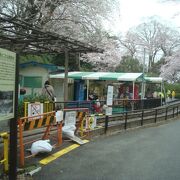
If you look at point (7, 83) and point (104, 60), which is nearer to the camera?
point (7, 83)

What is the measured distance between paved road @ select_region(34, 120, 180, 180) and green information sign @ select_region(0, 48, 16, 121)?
1749 mm

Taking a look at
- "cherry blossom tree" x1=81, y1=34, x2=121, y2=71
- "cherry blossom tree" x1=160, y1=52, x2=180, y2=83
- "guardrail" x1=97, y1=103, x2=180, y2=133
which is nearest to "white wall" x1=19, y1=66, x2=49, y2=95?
"guardrail" x1=97, y1=103, x2=180, y2=133

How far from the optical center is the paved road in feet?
20.6

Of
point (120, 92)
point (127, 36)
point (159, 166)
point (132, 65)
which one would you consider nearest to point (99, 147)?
point (159, 166)

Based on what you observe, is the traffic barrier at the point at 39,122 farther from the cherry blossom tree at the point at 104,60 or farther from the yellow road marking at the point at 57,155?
the cherry blossom tree at the point at 104,60

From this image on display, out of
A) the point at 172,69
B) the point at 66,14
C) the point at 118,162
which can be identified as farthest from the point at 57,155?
the point at 172,69

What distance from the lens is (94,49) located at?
10.7m

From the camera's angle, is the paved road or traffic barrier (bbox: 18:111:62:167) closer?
the paved road

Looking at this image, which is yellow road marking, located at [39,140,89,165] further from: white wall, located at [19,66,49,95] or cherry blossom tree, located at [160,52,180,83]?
cherry blossom tree, located at [160,52,180,83]

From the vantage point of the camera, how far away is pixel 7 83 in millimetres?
4727

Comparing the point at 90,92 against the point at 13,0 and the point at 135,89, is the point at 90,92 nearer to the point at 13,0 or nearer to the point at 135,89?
the point at 135,89

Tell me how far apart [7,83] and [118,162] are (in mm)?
3722

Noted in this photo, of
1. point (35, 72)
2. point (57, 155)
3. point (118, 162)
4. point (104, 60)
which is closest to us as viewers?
point (118, 162)

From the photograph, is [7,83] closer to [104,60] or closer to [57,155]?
[57,155]
